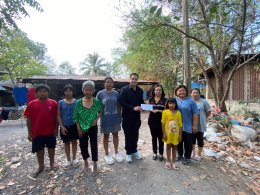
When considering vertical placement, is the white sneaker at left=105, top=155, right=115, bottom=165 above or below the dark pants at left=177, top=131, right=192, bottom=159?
below

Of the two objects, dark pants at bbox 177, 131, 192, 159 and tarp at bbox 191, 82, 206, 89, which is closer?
dark pants at bbox 177, 131, 192, 159

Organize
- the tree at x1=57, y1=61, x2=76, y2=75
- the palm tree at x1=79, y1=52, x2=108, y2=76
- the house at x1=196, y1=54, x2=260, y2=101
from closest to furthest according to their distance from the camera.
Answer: the house at x1=196, y1=54, x2=260, y2=101 < the palm tree at x1=79, y1=52, x2=108, y2=76 < the tree at x1=57, y1=61, x2=76, y2=75

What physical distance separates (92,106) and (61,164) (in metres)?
1.53

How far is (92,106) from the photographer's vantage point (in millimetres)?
3793

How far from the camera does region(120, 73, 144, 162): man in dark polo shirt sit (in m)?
4.04

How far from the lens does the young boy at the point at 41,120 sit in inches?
148

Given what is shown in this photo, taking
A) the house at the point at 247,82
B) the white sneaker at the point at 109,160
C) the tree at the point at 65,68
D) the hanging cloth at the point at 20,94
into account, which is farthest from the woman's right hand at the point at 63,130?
the tree at the point at 65,68

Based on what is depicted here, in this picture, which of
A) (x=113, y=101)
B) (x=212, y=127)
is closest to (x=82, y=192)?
(x=113, y=101)

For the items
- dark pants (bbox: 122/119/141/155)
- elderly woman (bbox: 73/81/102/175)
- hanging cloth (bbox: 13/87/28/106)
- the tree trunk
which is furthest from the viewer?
hanging cloth (bbox: 13/87/28/106)

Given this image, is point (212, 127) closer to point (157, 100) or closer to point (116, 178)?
point (157, 100)

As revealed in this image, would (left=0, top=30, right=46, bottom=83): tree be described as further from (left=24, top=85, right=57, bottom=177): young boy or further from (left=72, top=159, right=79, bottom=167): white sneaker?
(left=72, top=159, right=79, bottom=167): white sneaker

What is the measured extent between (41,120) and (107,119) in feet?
3.76

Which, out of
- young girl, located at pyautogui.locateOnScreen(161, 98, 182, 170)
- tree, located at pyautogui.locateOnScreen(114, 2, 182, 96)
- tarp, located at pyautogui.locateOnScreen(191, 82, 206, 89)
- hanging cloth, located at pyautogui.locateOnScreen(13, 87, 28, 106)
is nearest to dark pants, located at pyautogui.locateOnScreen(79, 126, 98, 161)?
young girl, located at pyautogui.locateOnScreen(161, 98, 182, 170)

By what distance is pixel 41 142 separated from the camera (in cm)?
384
